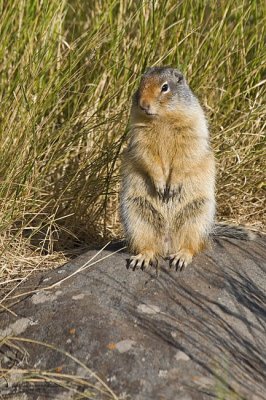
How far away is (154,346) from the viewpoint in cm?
441

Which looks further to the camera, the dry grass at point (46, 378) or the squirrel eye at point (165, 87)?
the squirrel eye at point (165, 87)

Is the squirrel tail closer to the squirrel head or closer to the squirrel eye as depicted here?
the squirrel head

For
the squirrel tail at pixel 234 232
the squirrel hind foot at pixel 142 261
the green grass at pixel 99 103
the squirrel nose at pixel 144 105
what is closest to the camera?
the squirrel nose at pixel 144 105

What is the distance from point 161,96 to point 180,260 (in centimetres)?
96

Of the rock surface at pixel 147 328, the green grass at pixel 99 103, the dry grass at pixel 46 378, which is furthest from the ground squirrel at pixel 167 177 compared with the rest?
the dry grass at pixel 46 378

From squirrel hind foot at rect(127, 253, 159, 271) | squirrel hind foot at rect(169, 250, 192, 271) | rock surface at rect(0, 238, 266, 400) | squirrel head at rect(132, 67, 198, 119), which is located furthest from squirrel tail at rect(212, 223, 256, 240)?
squirrel head at rect(132, 67, 198, 119)

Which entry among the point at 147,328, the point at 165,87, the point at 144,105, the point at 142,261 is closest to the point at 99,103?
the point at 165,87

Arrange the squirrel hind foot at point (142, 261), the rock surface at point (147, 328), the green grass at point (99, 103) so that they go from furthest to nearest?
the green grass at point (99, 103) < the squirrel hind foot at point (142, 261) < the rock surface at point (147, 328)

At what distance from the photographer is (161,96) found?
17.1 feet

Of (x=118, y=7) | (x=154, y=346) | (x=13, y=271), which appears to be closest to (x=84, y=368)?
(x=154, y=346)

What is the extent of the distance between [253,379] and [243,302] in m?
0.72

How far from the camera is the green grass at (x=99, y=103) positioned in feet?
19.3

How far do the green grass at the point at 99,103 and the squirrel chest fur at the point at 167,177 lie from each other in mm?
544

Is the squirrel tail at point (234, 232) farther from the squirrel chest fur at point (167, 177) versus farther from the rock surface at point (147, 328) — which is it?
the squirrel chest fur at point (167, 177)
